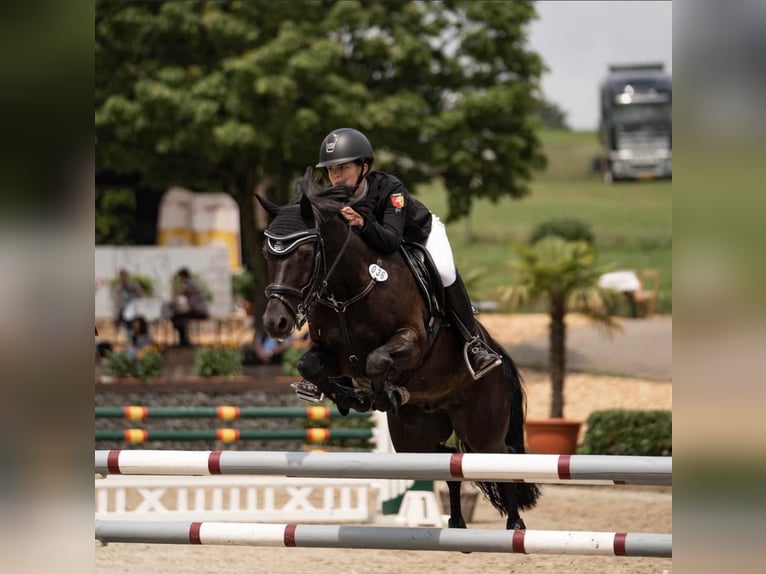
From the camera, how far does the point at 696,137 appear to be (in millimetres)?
1690

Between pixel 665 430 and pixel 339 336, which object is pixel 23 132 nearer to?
pixel 339 336

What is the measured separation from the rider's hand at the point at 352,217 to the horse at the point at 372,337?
0.11ft

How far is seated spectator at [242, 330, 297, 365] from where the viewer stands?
16.4 meters

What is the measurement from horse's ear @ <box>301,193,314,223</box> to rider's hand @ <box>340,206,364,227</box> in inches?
7.0

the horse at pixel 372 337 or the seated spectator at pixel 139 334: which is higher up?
the horse at pixel 372 337

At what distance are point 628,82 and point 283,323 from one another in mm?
27785

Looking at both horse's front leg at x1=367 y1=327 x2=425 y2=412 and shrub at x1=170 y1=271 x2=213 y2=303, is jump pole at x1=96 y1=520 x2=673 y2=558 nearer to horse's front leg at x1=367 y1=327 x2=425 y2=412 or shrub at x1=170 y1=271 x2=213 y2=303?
horse's front leg at x1=367 y1=327 x2=425 y2=412

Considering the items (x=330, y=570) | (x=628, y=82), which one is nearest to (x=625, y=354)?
(x=628, y=82)

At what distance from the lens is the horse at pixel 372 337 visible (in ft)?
15.8

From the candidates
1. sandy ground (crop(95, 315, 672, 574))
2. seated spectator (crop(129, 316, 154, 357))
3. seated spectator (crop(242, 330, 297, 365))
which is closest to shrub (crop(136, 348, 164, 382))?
seated spectator (crop(242, 330, 297, 365))

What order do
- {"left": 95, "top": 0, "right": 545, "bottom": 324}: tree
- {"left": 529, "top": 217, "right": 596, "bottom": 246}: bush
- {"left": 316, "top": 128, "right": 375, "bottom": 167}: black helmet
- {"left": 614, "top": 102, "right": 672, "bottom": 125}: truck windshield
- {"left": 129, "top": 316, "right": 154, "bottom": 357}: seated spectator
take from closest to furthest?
1. {"left": 316, "top": 128, "right": 375, "bottom": 167}: black helmet
2. {"left": 95, "top": 0, "right": 545, "bottom": 324}: tree
3. {"left": 129, "top": 316, "right": 154, "bottom": 357}: seated spectator
4. {"left": 529, "top": 217, "right": 596, "bottom": 246}: bush
5. {"left": 614, "top": 102, "right": 672, "bottom": 125}: truck windshield

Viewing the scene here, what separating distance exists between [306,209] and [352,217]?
0.88ft

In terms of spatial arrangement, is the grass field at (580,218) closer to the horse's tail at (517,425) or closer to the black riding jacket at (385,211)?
the horse's tail at (517,425)

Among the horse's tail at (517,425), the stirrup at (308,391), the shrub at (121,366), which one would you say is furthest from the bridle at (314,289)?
the shrub at (121,366)
